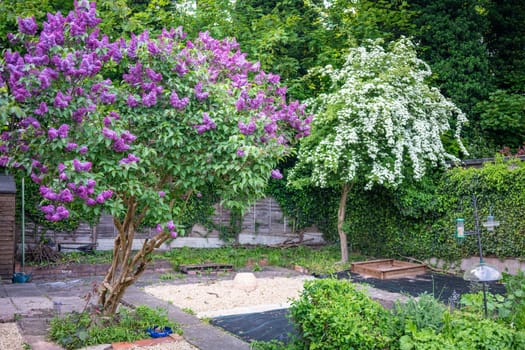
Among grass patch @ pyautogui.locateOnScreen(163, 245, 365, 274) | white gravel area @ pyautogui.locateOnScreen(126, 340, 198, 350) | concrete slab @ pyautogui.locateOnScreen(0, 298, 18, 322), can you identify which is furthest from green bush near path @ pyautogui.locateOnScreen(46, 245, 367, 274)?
white gravel area @ pyautogui.locateOnScreen(126, 340, 198, 350)

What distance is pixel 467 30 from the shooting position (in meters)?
12.8

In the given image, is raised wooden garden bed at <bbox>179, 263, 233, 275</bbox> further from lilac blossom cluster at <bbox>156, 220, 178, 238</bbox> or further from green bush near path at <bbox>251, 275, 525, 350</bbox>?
green bush near path at <bbox>251, 275, 525, 350</bbox>

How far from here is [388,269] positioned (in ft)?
30.5

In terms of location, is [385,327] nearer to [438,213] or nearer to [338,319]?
[338,319]

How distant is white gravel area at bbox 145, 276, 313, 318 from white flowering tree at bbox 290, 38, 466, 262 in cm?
251

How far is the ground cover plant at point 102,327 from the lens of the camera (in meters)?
4.72

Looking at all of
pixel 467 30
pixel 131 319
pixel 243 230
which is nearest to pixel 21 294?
pixel 131 319

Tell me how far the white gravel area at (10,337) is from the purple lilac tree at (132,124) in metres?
0.91

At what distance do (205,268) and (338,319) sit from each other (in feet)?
22.0

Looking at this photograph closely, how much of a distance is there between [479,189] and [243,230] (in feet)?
19.9

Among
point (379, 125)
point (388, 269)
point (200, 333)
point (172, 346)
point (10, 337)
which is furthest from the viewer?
point (379, 125)

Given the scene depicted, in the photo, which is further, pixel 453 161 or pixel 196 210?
pixel 196 210

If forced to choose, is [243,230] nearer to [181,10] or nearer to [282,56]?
[282,56]

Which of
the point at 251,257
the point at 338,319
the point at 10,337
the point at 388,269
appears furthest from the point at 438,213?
the point at 10,337
